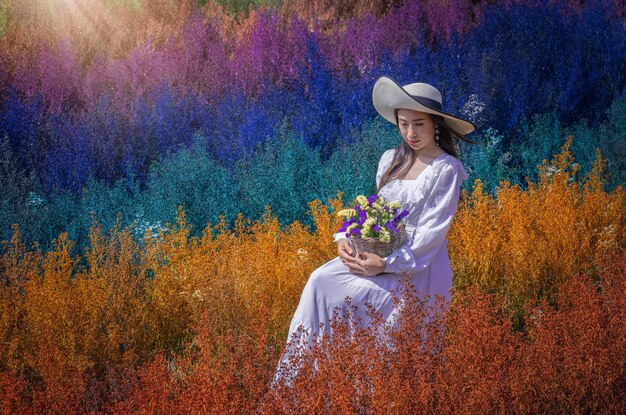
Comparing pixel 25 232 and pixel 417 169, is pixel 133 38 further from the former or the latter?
pixel 417 169

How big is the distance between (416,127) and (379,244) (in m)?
0.52

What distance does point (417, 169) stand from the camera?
290 centimetres

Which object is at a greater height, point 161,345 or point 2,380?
point 2,380

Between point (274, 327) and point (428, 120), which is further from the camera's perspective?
point (274, 327)

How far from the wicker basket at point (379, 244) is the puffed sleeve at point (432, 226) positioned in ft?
0.07

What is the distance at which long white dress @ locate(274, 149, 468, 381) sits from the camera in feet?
8.83

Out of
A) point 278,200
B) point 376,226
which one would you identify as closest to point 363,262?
point 376,226

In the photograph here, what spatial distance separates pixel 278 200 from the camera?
455cm

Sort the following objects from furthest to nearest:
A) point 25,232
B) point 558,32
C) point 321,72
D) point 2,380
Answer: point 558,32, point 321,72, point 25,232, point 2,380

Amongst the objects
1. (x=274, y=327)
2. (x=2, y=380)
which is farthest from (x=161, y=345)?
(x=2, y=380)

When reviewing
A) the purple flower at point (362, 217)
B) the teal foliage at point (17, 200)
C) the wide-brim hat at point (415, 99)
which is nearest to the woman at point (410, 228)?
the wide-brim hat at point (415, 99)

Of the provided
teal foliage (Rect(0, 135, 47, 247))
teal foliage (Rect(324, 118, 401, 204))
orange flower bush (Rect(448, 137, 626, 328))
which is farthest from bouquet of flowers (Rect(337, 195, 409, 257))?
teal foliage (Rect(0, 135, 47, 247))

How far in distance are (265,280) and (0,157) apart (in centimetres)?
262

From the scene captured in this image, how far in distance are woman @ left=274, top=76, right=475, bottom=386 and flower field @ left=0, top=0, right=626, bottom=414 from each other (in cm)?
16
